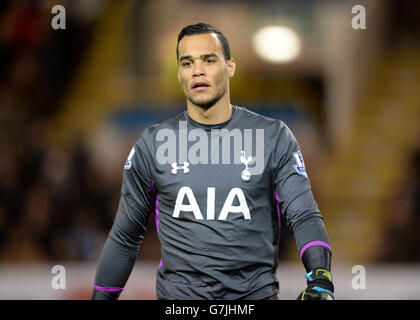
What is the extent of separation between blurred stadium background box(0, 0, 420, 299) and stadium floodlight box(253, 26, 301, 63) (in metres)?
0.08

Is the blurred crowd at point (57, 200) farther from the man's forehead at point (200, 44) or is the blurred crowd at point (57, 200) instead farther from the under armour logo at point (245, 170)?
the man's forehead at point (200, 44)

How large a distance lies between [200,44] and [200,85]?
0.18 metres

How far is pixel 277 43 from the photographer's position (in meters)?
8.83

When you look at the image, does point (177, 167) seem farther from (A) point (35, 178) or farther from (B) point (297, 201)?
(A) point (35, 178)

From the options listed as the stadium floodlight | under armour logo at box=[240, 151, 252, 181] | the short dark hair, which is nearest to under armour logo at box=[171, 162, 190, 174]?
A: under armour logo at box=[240, 151, 252, 181]

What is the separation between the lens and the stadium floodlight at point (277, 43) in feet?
28.7

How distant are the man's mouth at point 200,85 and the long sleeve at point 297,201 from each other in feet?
1.23

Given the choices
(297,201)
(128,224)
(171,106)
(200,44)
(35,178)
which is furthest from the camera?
(171,106)

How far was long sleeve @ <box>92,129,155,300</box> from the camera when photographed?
3.15 meters

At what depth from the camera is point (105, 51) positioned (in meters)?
9.87

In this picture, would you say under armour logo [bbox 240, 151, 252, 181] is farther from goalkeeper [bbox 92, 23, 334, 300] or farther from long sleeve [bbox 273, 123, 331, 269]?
long sleeve [bbox 273, 123, 331, 269]

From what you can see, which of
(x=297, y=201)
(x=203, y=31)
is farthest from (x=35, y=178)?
(x=297, y=201)
